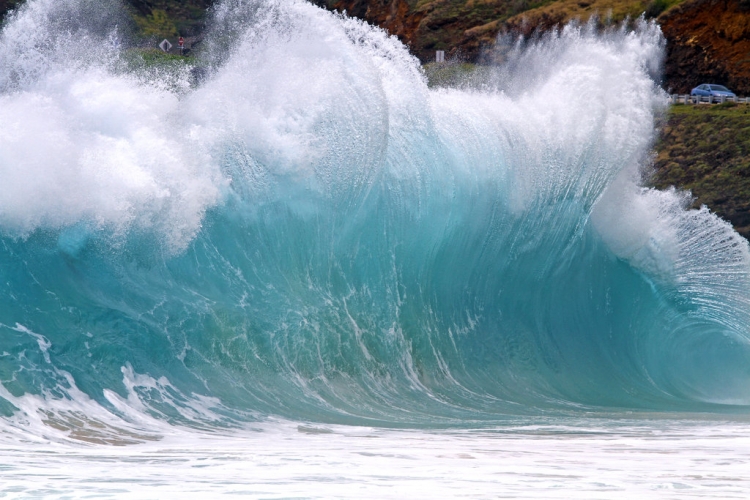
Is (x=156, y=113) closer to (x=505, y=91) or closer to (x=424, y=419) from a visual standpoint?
(x=424, y=419)

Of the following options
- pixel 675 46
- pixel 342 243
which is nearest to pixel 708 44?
pixel 675 46

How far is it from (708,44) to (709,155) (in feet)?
24.3

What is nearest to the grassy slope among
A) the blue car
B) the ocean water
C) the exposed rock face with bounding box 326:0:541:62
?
the blue car

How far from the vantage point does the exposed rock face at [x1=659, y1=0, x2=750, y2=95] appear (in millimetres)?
43156

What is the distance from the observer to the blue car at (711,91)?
1615 inches

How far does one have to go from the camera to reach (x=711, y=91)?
135ft

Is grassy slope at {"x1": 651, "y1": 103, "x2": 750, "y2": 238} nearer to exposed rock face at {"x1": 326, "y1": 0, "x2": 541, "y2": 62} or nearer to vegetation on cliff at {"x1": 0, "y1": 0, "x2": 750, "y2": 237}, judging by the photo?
vegetation on cliff at {"x1": 0, "y1": 0, "x2": 750, "y2": 237}

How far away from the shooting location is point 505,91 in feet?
55.8

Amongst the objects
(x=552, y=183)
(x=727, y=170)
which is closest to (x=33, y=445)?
(x=552, y=183)

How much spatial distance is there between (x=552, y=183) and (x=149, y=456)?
25.9 feet

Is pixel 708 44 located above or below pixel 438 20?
below

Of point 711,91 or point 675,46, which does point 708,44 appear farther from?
point 711,91

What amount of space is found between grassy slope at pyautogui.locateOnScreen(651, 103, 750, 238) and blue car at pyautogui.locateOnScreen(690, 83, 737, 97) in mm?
1445

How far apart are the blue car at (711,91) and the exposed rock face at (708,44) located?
1.56 meters
